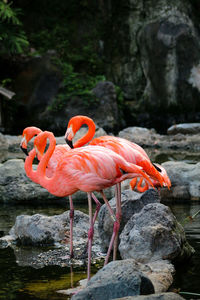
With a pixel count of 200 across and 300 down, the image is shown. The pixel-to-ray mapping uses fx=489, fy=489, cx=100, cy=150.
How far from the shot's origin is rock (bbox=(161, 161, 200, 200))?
705 cm

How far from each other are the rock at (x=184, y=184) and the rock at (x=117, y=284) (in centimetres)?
394

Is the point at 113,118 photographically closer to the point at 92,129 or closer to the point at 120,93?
the point at 120,93

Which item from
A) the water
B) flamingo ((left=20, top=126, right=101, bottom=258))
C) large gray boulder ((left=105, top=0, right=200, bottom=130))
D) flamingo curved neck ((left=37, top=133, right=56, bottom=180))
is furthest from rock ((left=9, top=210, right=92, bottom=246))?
large gray boulder ((left=105, top=0, right=200, bottom=130))

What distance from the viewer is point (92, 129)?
15.2 feet

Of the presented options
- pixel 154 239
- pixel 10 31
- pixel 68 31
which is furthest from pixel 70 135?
pixel 68 31

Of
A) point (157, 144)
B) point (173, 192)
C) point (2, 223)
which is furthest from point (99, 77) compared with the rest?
point (2, 223)

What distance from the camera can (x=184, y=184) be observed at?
711 cm

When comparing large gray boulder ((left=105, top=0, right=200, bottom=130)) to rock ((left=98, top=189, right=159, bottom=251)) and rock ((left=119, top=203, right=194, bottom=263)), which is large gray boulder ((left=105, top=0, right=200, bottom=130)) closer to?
rock ((left=98, top=189, right=159, bottom=251))

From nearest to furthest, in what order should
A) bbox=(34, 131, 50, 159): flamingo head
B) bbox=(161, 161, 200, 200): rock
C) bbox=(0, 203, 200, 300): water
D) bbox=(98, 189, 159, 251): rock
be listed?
bbox=(0, 203, 200, 300): water → bbox=(34, 131, 50, 159): flamingo head → bbox=(98, 189, 159, 251): rock → bbox=(161, 161, 200, 200): rock

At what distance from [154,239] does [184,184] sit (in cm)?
322

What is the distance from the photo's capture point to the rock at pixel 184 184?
7051mm

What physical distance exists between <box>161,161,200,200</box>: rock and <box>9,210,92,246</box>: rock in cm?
221

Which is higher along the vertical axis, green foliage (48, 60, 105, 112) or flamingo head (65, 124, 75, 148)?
flamingo head (65, 124, 75, 148)

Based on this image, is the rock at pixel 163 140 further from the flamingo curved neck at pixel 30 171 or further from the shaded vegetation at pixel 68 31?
the flamingo curved neck at pixel 30 171
